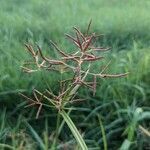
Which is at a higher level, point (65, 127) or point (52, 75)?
point (52, 75)

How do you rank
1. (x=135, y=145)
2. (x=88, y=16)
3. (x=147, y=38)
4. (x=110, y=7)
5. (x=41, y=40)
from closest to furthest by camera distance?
1. (x=135, y=145)
2. (x=41, y=40)
3. (x=147, y=38)
4. (x=88, y=16)
5. (x=110, y=7)

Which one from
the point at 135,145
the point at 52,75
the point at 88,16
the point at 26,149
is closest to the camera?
the point at 26,149

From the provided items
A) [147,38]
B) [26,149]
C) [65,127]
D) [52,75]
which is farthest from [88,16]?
[26,149]

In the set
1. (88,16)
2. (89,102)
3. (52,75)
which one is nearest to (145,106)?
(89,102)

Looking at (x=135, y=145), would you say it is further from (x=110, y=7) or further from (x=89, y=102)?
(x=110, y=7)

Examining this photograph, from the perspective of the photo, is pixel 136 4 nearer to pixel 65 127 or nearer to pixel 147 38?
pixel 147 38

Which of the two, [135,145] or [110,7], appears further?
[110,7]
